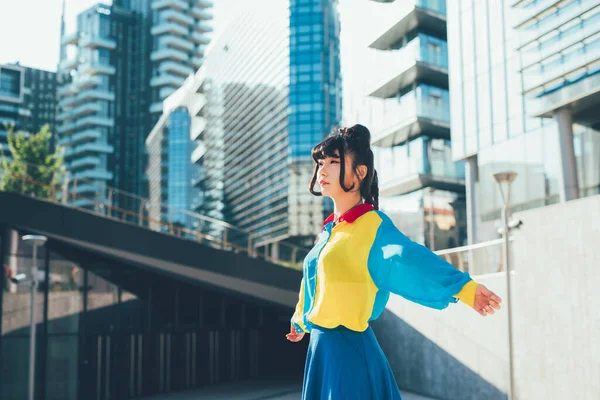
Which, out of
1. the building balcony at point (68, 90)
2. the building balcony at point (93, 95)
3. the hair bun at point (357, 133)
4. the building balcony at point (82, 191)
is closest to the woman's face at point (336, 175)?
the hair bun at point (357, 133)

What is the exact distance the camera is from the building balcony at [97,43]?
113250 mm

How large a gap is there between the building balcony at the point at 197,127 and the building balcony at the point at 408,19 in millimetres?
66011

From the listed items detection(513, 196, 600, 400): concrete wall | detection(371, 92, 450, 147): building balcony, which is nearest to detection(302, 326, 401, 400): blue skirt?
detection(513, 196, 600, 400): concrete wall

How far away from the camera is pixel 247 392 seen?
24188 millimetres

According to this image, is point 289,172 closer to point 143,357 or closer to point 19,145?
point 19,145

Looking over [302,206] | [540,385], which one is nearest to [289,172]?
[302,206]

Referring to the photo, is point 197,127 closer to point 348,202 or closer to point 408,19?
point 408,19

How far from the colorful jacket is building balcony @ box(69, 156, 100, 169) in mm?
105803

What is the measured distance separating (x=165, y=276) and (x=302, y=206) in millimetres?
53167

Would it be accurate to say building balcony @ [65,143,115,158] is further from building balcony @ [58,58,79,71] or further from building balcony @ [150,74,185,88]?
building balcony @ [58,58,79,71]

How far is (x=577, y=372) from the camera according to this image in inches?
529

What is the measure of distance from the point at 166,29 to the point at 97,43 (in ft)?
34.5

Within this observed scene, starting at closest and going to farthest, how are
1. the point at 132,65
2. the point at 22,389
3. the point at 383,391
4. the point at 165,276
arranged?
the point at 383,391 < the point at 22,389 < the point at 165,276 < the point at 132,65

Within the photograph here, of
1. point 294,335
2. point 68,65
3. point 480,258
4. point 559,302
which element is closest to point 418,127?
point 480,258
